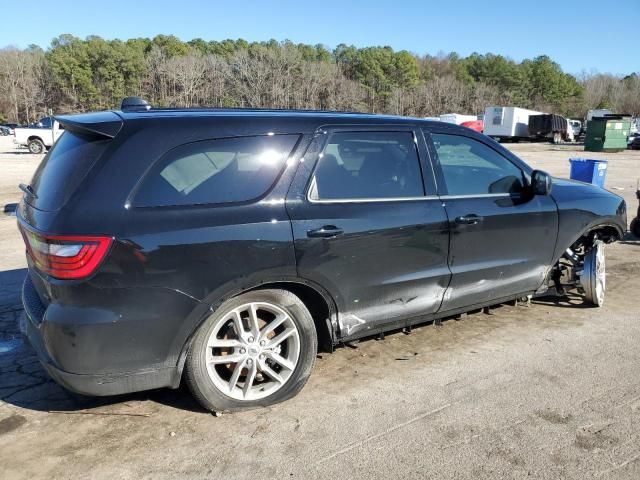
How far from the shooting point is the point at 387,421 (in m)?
3.12

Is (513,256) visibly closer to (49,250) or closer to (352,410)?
(352,410)

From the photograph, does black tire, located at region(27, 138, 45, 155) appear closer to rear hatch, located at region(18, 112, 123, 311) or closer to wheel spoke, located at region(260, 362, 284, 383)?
rear hatch, located at region(18, 112, 123, 311)

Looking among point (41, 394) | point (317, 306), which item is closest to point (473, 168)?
point (317, 306)

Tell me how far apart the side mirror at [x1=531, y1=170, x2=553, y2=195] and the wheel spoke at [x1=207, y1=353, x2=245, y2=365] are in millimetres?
2697

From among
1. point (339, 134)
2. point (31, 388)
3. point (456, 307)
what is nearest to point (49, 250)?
point (31, 388)

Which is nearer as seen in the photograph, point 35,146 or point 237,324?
point 237,324

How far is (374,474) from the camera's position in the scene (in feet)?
8.68

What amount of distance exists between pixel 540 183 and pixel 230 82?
78771 millimetres

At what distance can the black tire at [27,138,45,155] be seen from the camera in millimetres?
28562

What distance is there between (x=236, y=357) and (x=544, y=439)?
176 centimetres

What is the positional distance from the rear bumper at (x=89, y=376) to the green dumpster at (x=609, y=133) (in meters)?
36.9

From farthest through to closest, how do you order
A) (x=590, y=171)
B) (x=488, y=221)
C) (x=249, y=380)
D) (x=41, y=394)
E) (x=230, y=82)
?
(x=230, y=82) → (x=590, y=171) → (x=488, y=221) → (x=41, y=394) → (x=249, y=380)

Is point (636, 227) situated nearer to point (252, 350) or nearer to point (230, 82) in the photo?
point (252, 350)

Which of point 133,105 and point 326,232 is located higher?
point 133,105
